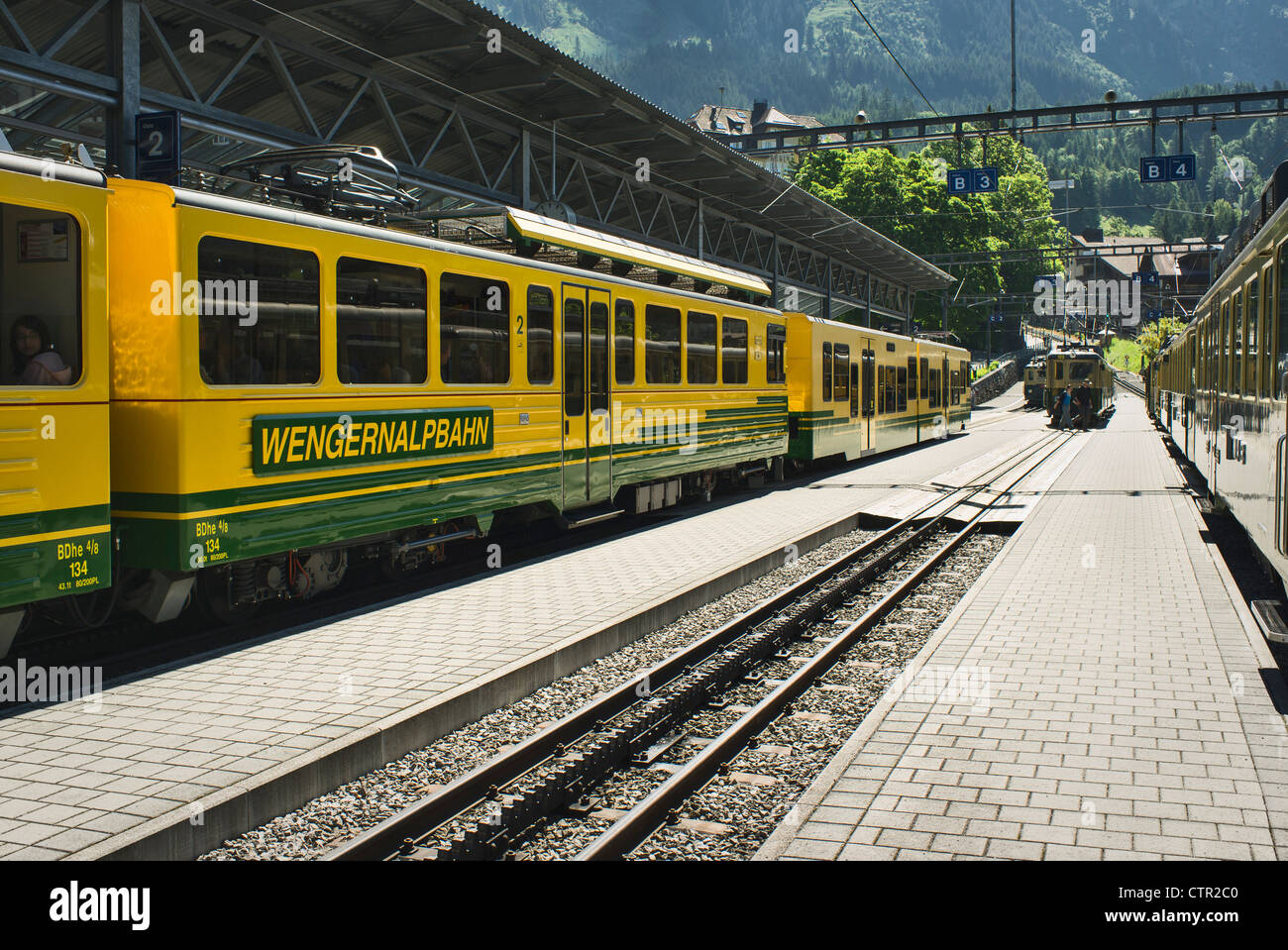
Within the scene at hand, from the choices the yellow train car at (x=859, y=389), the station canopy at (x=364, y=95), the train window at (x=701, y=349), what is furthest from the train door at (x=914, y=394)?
the train window at (x=701, y=349)

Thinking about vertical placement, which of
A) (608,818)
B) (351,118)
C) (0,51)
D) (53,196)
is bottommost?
(608,818)

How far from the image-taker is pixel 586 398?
12344 millimetres

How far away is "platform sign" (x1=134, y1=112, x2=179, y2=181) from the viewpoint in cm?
1005

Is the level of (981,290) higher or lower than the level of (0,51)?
higher

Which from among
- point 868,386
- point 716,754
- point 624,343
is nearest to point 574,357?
point 624,343

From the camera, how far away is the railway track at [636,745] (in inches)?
183

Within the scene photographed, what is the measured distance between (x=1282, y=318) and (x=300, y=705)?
681 cm

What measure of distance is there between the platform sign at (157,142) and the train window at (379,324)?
2.72 meters

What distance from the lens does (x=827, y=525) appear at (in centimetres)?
1398

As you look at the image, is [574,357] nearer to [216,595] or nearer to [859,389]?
[216,595]

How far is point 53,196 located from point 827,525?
9.75 metres

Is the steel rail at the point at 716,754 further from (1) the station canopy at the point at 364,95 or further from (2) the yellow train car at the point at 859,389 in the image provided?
(2) the yellow train car at the point at 859,389
